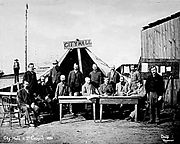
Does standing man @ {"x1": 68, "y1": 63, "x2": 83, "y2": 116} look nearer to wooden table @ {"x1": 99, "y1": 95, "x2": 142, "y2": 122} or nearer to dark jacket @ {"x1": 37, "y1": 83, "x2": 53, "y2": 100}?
dark jacket @ {"x1": 37, "y1": 83, "x2": 53, "y2": 100}

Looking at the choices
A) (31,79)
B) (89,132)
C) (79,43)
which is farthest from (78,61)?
(89,132)

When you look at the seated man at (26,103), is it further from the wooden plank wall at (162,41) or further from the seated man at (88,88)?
the wooden plank wall at (162,41)

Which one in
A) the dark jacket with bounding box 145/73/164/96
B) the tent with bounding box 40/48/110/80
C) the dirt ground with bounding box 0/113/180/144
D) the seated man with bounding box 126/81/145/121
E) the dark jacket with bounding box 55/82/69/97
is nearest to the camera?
the dirt ground with bounding box 0/113/180/144

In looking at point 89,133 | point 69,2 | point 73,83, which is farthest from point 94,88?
point 69,2

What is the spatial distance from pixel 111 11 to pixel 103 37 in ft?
1.30

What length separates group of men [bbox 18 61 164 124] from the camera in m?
6.12

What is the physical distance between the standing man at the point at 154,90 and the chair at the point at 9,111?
190cm

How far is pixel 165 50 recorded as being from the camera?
6164 mm

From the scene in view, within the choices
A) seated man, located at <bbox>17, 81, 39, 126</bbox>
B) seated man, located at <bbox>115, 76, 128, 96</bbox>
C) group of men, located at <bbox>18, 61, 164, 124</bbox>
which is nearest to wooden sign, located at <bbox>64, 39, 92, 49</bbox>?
group of men, located at <bbox>18, 61, 164, 124</bbox>

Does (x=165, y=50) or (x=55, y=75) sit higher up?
(x=165, y=50)

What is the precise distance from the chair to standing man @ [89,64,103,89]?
142 centimetres

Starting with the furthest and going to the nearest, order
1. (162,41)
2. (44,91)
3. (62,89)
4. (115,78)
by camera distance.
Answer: (115,78)
(44,91)
(62,89)
(162,41)

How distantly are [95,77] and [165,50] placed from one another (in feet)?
4.90

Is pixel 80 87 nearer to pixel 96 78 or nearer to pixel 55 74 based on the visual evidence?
pixel 96 78
